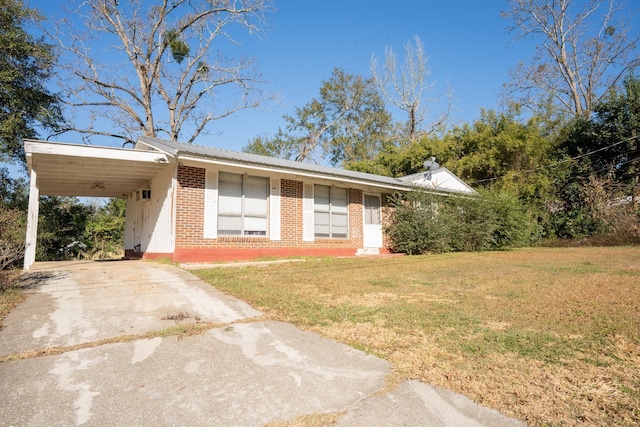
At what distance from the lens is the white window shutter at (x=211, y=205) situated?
8984mm

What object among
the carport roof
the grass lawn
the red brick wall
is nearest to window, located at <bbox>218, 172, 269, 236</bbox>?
the red brick wall

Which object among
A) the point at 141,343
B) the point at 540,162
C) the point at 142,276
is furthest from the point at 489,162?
the point at 141,343

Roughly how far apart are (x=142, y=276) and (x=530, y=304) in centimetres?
609

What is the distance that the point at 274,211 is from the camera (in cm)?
1027

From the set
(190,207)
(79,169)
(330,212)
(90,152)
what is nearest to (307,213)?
(330,212)

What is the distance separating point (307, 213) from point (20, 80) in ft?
41.1

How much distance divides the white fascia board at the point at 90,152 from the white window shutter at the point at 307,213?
13.6ft

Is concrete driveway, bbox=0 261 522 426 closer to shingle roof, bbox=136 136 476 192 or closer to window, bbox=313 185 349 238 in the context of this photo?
shingle roof, bbox=136 136 476 192

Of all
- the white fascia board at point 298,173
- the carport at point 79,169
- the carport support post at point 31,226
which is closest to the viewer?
the carport support post at point 31,226

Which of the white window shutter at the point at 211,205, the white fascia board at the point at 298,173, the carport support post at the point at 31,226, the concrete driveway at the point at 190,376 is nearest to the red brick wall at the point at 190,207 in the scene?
the white window shutter at the point at 211,205

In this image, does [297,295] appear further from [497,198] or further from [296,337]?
[497,198]

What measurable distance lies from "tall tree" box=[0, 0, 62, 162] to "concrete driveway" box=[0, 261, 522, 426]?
12.6 meters

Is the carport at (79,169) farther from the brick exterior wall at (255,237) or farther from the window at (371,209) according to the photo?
the window at (371,209)

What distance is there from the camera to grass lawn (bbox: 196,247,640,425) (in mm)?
2119
